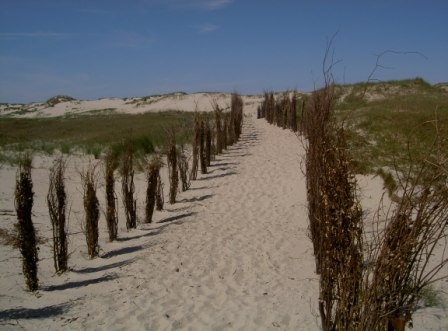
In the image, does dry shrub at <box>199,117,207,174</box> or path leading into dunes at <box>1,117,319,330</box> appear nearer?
path leading into dunes at <box>1,117,319,330</box>

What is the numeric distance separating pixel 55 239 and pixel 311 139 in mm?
3229

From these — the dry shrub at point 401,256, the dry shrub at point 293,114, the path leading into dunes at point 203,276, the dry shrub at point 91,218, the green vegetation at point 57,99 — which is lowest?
the path leading into dunes at point 203,276

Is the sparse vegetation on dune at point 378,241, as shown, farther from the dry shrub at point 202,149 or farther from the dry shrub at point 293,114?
the dry shrub at point 293,114

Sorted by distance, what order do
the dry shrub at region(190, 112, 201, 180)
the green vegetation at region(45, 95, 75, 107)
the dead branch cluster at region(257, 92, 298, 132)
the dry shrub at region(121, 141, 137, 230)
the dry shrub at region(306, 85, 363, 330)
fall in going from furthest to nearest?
the green vegetation at region(45, 95, 75, 107)
the dead branch cluster at region(257, 92, 298, 132)
the dry shrub at region(190, 112, 201, 180)
the dry shrub at region(121, 141, 137, 230)
the dry shrub at region(306, 85, 363, 330)

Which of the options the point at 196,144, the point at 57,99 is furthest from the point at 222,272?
the point at 57,99

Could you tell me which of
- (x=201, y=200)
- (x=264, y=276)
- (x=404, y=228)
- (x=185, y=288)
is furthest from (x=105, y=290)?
(x=201, y=200)

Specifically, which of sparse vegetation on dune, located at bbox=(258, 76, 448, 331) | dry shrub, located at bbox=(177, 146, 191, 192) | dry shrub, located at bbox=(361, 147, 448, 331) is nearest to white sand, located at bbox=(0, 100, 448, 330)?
dry shrub, located at bbox=(177, 146, 191, 192)

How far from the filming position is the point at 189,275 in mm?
4652

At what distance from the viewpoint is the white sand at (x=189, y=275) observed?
3652 millimetres

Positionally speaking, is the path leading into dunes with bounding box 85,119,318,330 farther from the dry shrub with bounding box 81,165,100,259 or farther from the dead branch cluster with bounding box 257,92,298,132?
the dead branch cluster with bounding box 257,92,298,132

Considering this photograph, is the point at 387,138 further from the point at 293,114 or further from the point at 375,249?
the point at 375,249

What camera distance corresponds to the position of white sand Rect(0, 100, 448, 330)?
12.0 feet

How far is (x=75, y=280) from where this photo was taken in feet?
15.1

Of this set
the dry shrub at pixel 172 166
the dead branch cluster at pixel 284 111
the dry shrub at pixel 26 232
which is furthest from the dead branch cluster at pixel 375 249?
the dead branch cluster at pixel 284 111
